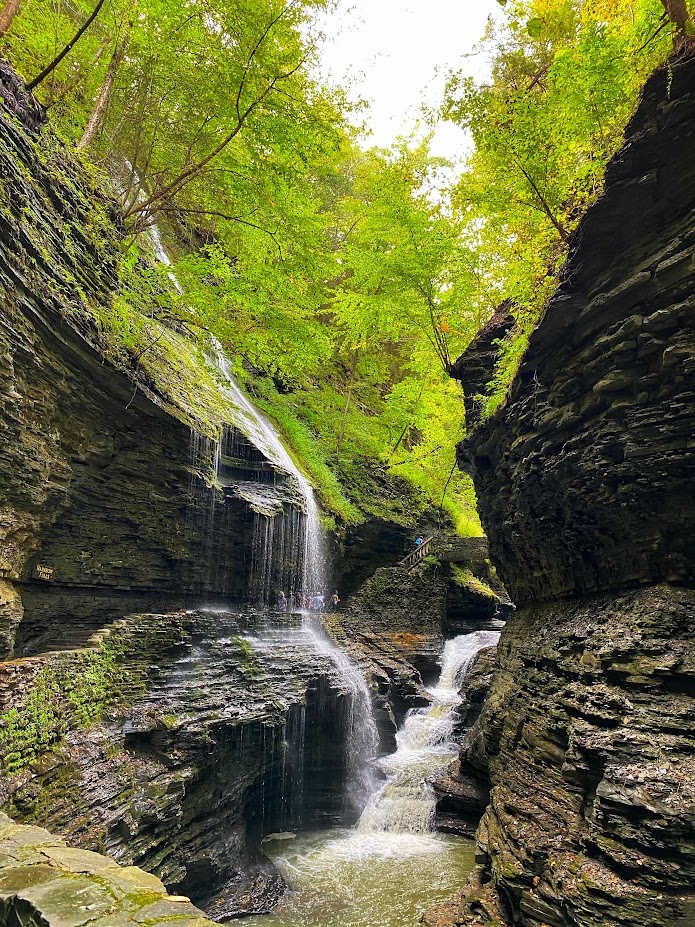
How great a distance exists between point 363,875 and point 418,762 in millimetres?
4340

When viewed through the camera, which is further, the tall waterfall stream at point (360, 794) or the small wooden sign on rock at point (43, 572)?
the small wooden sign on rock at point (43, 572)

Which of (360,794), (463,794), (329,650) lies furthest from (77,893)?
(329,650)

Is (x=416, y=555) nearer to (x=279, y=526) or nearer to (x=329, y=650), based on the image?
(x=329, y=650)

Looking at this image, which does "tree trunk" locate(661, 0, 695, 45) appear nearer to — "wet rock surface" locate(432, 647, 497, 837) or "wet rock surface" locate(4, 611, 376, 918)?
"wet rock surface" locate(432, 647, 497, 837)

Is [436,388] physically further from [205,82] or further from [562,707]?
[562,707]

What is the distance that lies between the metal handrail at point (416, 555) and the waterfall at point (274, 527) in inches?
171

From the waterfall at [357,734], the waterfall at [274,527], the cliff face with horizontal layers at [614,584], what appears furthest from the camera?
the waterfall at [274,527]

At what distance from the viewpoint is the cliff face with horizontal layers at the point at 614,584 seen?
191 inches

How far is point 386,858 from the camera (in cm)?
891

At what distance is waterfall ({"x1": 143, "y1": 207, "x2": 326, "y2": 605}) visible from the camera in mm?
13992

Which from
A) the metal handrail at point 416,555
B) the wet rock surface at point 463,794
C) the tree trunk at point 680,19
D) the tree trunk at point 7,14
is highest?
the tree trunk at point 7,14

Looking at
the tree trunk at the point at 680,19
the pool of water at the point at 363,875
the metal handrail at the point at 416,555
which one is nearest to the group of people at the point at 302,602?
the metal handrail at the point at 416,555

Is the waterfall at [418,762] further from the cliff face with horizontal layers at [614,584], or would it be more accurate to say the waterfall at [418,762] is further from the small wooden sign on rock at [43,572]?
the small wooden sign on rock at [43,572]

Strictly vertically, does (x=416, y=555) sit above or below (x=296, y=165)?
below
